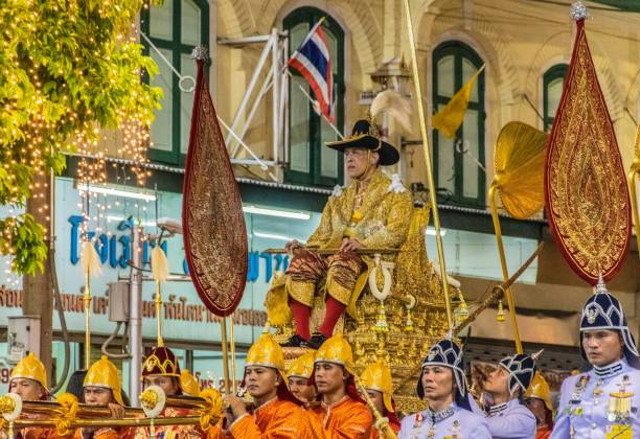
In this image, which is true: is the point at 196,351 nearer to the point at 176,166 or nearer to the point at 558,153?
the point at 176,166

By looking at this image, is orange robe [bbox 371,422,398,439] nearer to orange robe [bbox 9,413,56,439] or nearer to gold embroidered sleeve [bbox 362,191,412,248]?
orange robe [bbox 9,413,56,439]

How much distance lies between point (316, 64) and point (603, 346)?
1712cm

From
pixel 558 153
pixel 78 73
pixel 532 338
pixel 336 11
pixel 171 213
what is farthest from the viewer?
pixel 532 338

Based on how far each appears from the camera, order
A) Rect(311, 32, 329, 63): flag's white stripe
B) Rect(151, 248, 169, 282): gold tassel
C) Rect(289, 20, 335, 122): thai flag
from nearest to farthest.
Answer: Rect(151, 248, 169, 282): gold tassel
Rect(289, 20, 335, 122): thai flag
Rect(311, 32, 329, 63): flag's white stripe

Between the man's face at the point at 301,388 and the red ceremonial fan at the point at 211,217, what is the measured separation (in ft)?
5.03

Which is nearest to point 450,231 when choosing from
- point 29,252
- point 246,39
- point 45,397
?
point 246,39

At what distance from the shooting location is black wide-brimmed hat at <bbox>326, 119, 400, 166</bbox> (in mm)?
17391

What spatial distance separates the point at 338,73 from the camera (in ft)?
100.0

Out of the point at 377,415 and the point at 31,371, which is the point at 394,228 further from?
the point at 377,415

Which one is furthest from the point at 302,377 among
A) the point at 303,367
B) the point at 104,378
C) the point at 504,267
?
the point at 504,267

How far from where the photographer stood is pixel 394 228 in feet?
57.1

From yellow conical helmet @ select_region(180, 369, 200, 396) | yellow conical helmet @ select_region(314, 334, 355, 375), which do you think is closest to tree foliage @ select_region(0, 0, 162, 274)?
yellow conical helmet @ select_region(180, 369, 200, 396)

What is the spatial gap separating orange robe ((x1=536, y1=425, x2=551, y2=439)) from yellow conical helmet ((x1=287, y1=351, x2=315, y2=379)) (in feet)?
7.21

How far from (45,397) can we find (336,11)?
15578 millimetres
